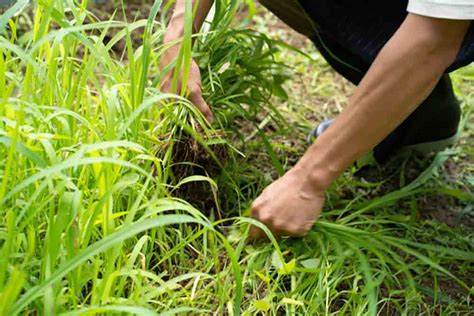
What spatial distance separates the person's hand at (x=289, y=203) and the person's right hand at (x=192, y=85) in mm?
259

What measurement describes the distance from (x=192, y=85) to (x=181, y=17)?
15 cm

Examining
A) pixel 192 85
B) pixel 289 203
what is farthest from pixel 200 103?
pixel 289 203

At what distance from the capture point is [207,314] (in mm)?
1467

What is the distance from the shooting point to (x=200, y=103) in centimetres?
167

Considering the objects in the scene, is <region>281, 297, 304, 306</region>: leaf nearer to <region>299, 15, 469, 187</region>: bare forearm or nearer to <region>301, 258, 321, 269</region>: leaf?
<region>301, 258, 321, 269</region>: leaf

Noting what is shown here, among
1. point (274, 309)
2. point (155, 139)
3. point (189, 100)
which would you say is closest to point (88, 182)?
point (155, 139)

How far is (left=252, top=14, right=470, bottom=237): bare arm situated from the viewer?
52.4 inches

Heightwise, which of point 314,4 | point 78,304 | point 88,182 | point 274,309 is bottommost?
point 274,309

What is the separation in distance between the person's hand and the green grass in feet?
0.24

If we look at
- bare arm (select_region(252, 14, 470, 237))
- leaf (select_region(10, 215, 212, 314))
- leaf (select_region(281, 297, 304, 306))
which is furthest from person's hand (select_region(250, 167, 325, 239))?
leaf (select_region(10, 215, 212, 314))

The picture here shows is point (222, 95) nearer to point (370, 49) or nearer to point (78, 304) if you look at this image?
point (370, 49)

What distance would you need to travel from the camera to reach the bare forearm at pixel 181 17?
5.55 ft

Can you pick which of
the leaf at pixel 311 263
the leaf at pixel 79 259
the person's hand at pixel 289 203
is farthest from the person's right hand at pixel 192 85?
the leaf at pixel 79 259

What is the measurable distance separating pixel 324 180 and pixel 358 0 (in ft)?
1.64
